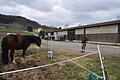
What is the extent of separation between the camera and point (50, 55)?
30.1 ft

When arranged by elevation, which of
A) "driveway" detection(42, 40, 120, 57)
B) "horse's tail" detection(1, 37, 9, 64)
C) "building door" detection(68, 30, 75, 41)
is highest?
"building door" detection(68, 30, 75, 41)

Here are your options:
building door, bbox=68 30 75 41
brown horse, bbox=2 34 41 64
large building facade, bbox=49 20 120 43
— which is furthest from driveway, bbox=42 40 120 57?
building door, bbox=68 30 75 41

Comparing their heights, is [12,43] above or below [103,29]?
below

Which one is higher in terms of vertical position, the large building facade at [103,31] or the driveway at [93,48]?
the large building facade at [103,31]

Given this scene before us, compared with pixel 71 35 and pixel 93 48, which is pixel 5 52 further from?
pixel 71 35

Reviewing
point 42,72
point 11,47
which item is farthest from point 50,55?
point 42,72

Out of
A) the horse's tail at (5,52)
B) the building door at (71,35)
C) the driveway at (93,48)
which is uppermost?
the building door at (71,35)

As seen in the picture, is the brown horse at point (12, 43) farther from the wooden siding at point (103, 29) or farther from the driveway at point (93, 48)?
the wooden siding at point (103, 29)

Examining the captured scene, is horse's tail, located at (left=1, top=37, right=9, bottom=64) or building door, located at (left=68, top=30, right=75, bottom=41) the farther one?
building door, located at (left=68, top=30, right=75, bottom=41)

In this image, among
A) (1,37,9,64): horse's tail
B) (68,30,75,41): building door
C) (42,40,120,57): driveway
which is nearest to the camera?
(1,37,9,64): horse's tail

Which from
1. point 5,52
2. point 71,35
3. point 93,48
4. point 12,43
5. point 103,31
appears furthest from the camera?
point 71,35

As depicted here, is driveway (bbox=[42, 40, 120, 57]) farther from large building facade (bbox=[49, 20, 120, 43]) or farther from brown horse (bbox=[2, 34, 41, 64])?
large building facade (bbox=[49, 20, 120, 43])

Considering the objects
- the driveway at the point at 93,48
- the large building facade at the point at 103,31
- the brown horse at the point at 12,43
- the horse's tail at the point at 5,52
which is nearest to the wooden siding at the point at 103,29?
the large building facade at the point at 103,31

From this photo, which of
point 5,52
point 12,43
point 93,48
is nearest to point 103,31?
point 93,48
